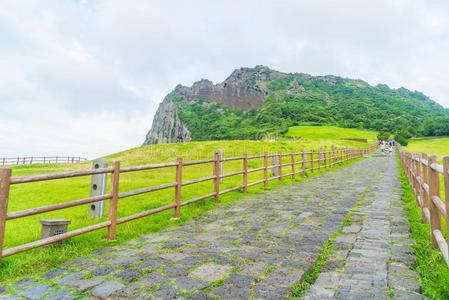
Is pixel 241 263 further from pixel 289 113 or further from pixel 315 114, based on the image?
pixel 289 113

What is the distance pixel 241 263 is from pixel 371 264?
5.02 ft

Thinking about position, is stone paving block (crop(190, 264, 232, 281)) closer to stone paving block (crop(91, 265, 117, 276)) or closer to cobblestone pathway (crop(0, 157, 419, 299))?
cobblestone pathway (crop(0, 157, 419, 299))

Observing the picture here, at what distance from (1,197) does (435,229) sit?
538 centimetres

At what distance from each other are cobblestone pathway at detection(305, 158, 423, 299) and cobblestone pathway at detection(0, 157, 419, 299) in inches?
0.4

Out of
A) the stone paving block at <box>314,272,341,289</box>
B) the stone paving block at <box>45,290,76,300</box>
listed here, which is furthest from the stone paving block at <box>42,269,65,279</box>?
the stone paving block at <box>314,272,341,289</box>

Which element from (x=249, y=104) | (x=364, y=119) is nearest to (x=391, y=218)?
(x=364, y=119)

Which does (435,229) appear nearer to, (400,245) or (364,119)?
(400,245)

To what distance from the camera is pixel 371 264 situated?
11.8ft

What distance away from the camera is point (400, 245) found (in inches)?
171

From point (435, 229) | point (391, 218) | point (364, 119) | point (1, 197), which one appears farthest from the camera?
point (364, 119)

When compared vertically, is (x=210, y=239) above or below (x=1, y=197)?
below

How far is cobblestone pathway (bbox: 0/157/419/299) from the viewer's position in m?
2.96

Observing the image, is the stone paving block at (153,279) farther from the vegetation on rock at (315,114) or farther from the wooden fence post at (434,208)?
the vegetation on rock at (315,114)

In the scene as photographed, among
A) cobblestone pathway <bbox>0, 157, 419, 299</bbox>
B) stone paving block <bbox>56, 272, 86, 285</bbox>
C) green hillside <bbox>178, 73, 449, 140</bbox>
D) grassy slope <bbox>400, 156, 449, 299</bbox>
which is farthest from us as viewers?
green hillside <bbox>178, 73, 449, 140</bbox>
